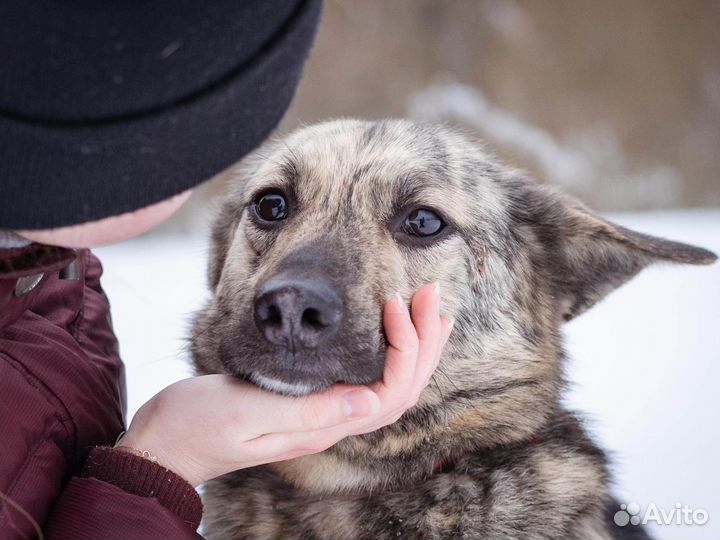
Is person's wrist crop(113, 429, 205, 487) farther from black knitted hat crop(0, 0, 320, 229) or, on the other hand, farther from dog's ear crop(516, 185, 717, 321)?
dog's ear crop(516, 185, 717, 321)

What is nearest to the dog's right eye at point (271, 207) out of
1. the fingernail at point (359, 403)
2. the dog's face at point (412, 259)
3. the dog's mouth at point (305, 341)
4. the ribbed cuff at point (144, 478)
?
the dog's face at point (412, 259)

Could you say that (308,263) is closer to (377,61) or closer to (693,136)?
(377,61)

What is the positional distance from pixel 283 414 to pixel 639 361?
2.50 metres

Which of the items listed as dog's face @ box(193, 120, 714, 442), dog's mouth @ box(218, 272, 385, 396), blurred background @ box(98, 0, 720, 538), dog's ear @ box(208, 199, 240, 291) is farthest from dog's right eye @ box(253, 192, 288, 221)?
blurred background @ box(98, 0, 720, 538)

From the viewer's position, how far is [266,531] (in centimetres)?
208

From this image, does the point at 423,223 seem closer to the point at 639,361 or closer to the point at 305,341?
the point at 305,341

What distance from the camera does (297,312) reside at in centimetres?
167

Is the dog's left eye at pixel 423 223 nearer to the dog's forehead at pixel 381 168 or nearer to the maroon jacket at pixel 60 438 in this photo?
the dog's forehead at pixel 381 168

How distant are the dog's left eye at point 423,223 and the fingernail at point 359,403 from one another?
0.59m

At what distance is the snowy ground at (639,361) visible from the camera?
2.85 m

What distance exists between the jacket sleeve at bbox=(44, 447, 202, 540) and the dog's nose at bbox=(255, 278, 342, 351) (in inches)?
15.9

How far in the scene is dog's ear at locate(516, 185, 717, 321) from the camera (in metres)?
2.27

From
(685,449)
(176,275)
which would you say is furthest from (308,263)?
(176,275)

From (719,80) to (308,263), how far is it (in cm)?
714
